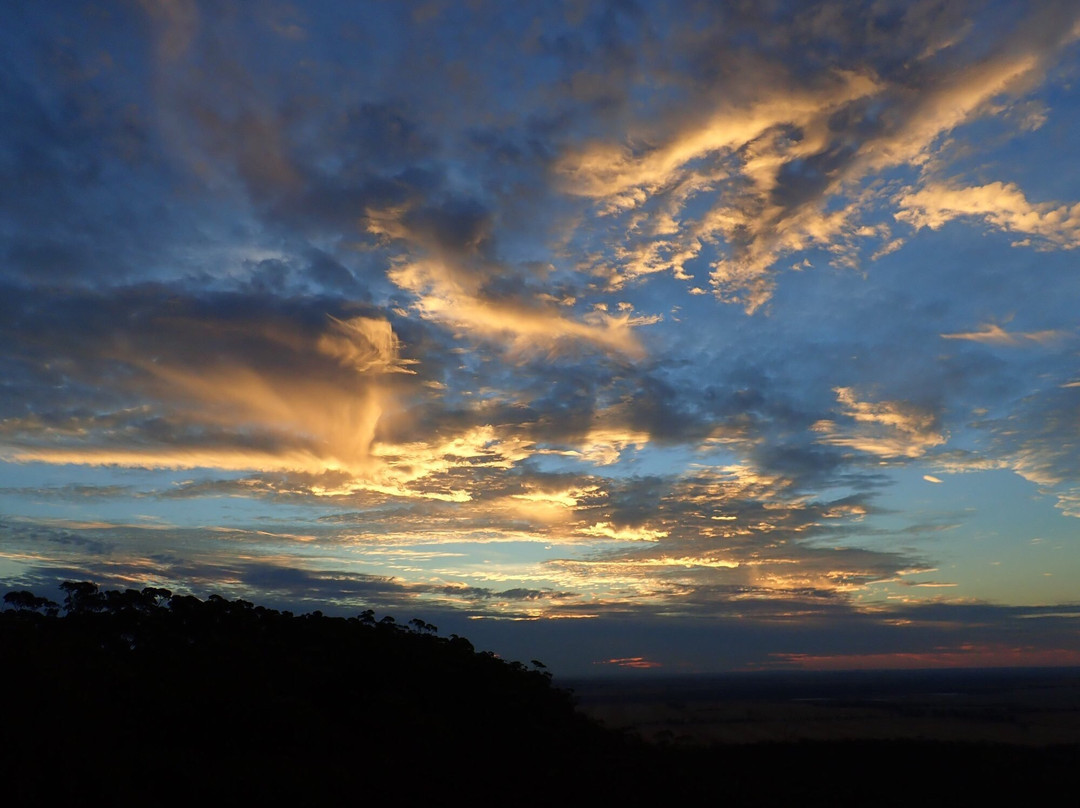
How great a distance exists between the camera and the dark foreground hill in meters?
24.4

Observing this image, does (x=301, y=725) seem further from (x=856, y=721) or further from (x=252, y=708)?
(x=856, y=721)

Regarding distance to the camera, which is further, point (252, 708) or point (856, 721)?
point (856, 721)

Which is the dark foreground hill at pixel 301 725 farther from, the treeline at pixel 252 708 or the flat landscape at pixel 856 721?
the flat landscape at pixel 856 721

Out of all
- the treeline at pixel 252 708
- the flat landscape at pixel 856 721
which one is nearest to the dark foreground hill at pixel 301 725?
the treeline at pixel 252 708

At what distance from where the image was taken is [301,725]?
102 ft

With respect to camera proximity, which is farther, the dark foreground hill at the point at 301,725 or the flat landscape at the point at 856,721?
the flat landscape at the point at 856,721

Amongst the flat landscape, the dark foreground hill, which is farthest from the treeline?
the flat landscape

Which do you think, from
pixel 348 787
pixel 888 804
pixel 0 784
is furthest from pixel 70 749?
pixel 888 804

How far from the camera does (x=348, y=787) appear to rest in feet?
87.3

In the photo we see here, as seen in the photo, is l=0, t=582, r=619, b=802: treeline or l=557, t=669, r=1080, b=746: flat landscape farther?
l=557, t=669, r=1080, b=746: flat landscape

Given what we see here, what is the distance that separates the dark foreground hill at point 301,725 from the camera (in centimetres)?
2442

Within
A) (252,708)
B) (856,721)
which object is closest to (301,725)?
(252,708)

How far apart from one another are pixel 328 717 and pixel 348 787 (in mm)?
7459

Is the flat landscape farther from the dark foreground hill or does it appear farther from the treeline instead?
the treeline
